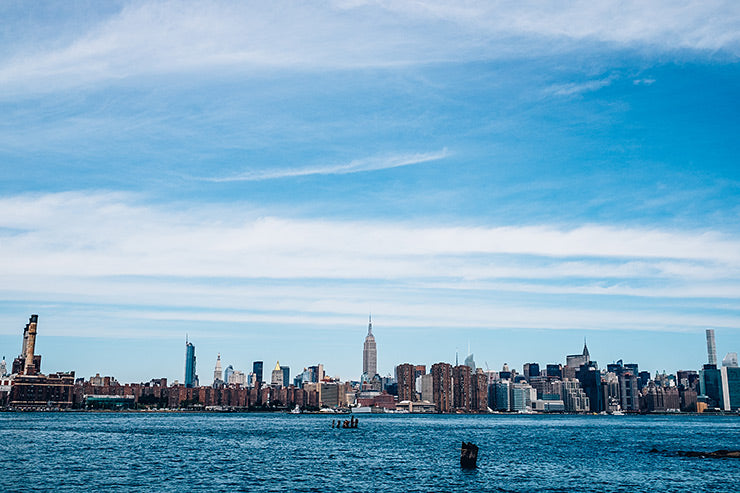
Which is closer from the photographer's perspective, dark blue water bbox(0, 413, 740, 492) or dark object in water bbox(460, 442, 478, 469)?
dark blue water bbox(0, 413, 740, 492)

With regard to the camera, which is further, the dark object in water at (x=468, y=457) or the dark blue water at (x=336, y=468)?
the dark object in water at (x=468, y=457)

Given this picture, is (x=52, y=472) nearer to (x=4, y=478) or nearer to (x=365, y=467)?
(x=4, y=478)

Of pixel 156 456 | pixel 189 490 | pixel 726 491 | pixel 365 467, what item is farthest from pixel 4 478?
pixel 726 491

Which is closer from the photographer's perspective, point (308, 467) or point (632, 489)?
point (632, 489)

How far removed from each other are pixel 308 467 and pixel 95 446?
1722 inches

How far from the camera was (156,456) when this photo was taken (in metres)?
91.4

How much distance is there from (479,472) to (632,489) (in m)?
16.9

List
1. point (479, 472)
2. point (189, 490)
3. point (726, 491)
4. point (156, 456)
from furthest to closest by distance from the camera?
point (156, 456) → point (479, 472) → point (726, 491) → point (189, 490)

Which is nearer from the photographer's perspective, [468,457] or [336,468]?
[336,468]

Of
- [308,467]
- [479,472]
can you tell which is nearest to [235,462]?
[308,467]

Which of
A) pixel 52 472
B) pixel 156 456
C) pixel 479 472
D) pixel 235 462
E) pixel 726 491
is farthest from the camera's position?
pixel 156 456

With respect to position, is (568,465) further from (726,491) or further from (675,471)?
(726,491)

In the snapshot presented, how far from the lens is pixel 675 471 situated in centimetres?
8038

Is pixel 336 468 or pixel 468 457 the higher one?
pixel 468 457
